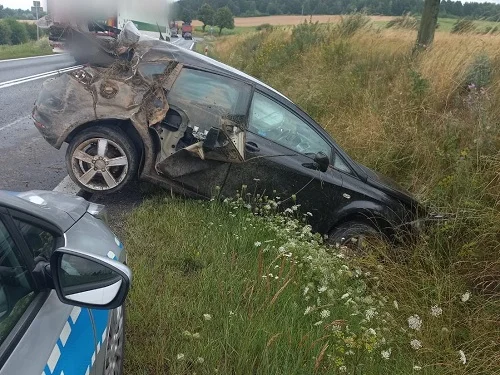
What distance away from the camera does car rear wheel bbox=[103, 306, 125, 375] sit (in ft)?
Answer: 7.16

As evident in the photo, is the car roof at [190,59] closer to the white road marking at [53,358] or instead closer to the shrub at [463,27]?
the white road marking at [53,358]

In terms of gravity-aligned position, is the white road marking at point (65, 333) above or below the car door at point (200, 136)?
above

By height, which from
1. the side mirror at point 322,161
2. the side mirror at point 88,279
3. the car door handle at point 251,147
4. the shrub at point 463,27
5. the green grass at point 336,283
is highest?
the side mirror at point 88,279

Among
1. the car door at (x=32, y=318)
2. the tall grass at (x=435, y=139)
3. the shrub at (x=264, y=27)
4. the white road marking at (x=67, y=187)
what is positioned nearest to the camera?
the car door at (x=32, y=318)

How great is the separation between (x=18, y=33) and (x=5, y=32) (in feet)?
6.91

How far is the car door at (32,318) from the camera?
1.51 metres

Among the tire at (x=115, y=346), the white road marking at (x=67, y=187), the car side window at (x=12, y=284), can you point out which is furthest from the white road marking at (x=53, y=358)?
the white road marking at (x=67, y=187)

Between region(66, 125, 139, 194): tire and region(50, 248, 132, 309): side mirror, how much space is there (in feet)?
10.9

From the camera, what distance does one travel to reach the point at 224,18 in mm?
34156

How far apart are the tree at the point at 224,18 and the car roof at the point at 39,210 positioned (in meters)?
29.6

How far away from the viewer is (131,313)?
320 cm

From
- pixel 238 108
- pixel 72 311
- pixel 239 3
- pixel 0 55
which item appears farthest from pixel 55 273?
pixel 239 3

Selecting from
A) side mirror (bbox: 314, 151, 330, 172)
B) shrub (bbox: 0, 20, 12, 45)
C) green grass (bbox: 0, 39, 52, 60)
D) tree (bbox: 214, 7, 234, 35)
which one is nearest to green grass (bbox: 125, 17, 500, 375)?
side mirror (bbox: 314, 151, 330, 172)

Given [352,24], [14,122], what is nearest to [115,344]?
[14,122]
